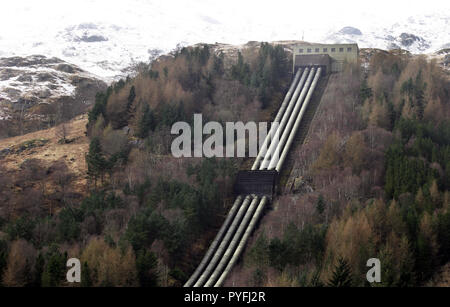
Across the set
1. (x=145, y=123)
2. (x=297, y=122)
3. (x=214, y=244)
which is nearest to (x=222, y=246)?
(x=214, y=244)

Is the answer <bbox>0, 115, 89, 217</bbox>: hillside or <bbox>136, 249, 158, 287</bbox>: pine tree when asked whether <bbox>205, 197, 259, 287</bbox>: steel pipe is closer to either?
<bbox>136, 249, 158, 287</bbox>: pine tree

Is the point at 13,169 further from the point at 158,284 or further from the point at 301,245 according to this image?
the point at 301,245

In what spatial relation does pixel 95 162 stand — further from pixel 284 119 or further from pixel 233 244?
pixel 284 119

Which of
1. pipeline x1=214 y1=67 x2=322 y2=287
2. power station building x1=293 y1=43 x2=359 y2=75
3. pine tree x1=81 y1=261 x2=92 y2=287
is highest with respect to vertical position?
power station building x1=293 y1=43 x2=359 y2=75

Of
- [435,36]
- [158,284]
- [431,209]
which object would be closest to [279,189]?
[431,209]

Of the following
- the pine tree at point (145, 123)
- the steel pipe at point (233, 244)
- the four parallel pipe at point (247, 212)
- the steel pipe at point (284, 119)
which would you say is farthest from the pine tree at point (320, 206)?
the pine tree at point (145, 123)

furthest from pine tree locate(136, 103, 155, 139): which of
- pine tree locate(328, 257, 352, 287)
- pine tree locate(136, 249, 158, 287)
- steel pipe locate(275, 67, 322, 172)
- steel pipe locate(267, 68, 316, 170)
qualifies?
pine tree locate(328, 257, 352, 287)

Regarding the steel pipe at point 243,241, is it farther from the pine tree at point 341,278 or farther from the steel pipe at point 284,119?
the pine tree at point 341,278
